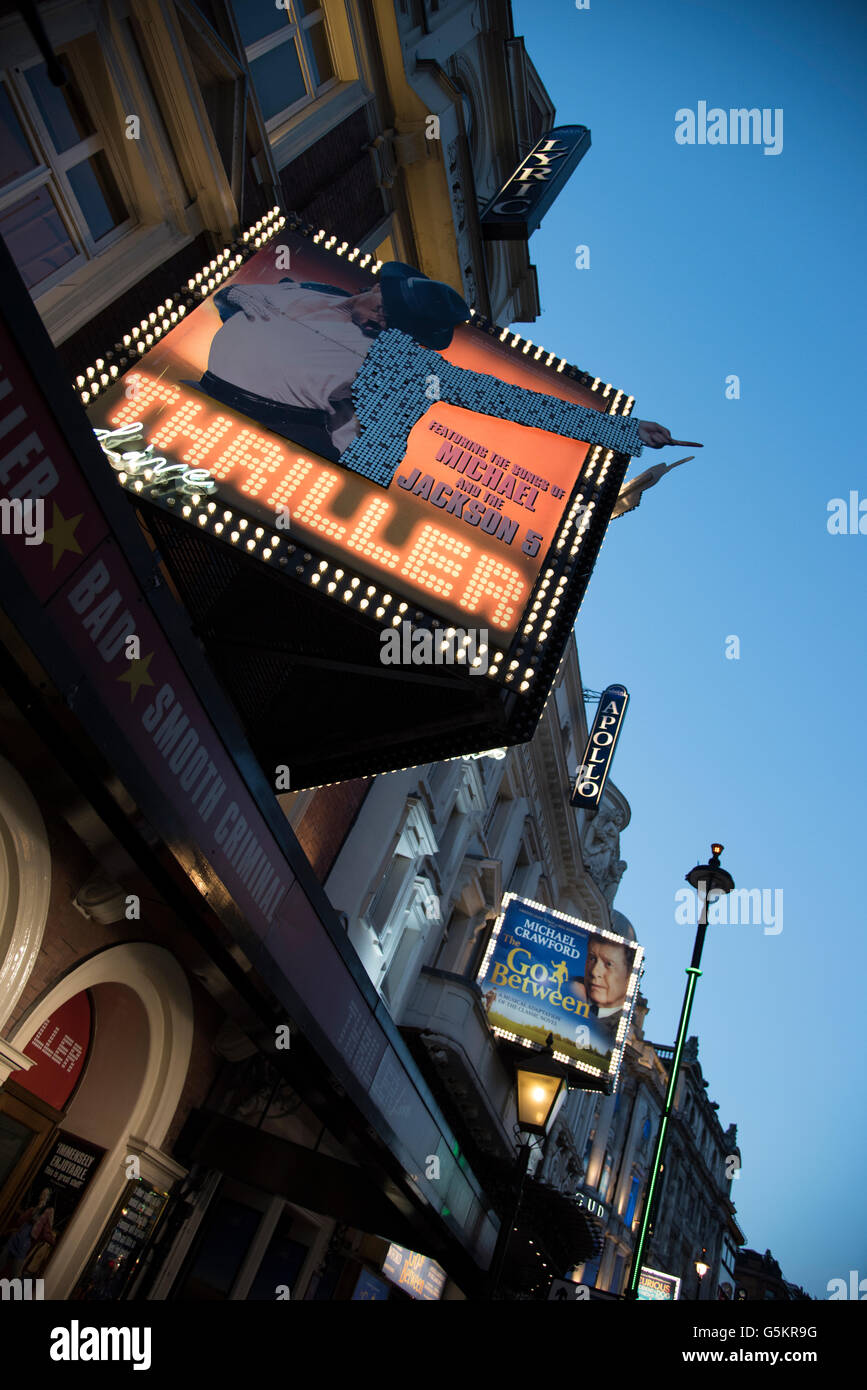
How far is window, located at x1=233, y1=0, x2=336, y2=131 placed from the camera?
11.8 meters

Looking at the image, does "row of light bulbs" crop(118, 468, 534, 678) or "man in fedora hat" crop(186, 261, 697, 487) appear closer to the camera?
"row of light bulbs" crop(118, 468, 534, 678)

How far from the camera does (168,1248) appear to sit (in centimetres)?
889

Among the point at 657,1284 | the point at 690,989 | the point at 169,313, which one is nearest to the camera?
the point at 169,313

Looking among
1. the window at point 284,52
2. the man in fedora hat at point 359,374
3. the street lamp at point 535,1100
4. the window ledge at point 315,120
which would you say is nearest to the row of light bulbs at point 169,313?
the man in fedora hat at point 359,374

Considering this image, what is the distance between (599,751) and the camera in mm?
29109

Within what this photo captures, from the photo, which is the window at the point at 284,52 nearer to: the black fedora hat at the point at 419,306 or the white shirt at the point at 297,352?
the black fedora hat at the point at 419,306

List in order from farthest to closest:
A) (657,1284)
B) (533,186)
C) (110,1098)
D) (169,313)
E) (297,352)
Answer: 1. (657,1284)
2. (533,186)
3. (297,352)
4. (169,313)
5. (110,1098)

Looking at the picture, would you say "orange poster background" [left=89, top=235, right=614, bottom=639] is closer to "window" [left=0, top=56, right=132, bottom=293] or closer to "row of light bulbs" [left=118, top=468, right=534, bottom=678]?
"row of light bulbs" [left=118, top=468, right=534, bottom=678]

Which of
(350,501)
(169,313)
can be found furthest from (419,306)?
(350,501)

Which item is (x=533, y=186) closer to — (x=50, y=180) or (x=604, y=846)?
(x=50, y=180)

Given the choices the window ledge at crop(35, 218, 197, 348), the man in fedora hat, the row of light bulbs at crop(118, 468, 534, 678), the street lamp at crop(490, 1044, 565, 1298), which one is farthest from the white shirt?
the street lamp at crop(490, 1044, 565, 1298)

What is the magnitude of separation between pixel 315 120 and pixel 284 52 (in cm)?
92

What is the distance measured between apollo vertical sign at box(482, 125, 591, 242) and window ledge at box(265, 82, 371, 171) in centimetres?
397

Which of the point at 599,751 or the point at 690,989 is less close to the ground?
the point at 599,751
